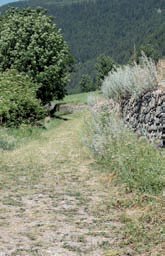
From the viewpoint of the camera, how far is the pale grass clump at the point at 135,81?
11898 mm

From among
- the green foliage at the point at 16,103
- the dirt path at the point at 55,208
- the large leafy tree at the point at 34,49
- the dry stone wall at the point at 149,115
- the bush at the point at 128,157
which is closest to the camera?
the dirt path at the point at 55,208

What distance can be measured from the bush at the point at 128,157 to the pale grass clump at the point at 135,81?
1.04 m

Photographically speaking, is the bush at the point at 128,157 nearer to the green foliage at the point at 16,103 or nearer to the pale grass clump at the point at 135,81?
the pale grass clump at the point at 135,81

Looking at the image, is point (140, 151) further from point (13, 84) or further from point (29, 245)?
point (13, 84)

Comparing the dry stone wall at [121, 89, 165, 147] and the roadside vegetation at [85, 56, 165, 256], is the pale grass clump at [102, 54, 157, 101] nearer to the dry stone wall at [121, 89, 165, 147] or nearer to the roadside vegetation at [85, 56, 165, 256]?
the roadside vegetation at [85, 56, 165, 256]

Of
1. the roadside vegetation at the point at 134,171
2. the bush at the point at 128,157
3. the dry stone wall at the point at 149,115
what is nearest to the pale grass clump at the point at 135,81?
the roadside vegetation at the point at 134,171

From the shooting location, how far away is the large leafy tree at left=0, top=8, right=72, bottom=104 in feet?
103

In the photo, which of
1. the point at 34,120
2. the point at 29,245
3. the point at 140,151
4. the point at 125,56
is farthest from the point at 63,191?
the point at 125,56

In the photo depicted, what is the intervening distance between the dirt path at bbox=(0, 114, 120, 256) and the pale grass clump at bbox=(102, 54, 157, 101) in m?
2.06

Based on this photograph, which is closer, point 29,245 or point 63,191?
point 29,245

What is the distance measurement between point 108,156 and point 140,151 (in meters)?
1.48

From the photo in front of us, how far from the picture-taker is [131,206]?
7.70 meters

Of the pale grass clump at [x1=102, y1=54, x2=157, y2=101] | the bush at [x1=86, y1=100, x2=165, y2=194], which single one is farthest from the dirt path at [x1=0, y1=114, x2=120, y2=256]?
the pale grass clump at [x1=102, y1=54, x2=157, y2=101]

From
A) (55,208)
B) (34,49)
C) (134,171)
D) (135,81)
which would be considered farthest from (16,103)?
(55,208)
